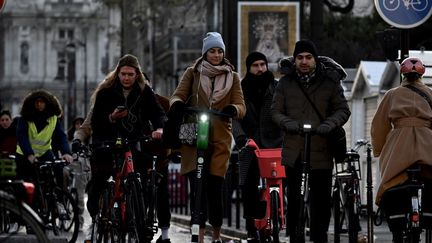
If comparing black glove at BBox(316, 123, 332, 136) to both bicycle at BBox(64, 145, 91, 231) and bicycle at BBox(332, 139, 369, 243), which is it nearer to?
bicycle at BBox(332, 139, 369, 243)

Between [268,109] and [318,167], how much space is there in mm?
1491

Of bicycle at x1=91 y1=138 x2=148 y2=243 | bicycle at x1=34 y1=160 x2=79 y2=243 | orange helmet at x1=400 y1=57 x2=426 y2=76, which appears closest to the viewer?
orange helmet at x1=400 y1=57 x2=426 y2=76

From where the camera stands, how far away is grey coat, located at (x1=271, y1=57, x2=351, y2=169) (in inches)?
517

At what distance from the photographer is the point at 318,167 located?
1312cm

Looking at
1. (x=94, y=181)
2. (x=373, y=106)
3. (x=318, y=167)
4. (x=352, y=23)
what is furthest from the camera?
(x=352, y=23)

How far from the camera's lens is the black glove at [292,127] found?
42.0ft

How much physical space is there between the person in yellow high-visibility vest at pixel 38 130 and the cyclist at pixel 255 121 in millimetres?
3080

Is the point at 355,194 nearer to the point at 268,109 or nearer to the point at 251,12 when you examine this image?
the point at 268,109

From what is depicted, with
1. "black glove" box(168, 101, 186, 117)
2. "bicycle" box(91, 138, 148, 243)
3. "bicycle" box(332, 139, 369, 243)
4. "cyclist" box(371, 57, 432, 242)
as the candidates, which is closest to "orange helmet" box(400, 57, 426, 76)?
"cyclist" box(371, 57, 432, 242)

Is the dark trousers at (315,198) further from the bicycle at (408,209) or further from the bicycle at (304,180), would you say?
the bicycle at (408,209)

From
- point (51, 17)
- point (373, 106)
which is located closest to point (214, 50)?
point (373, 106)

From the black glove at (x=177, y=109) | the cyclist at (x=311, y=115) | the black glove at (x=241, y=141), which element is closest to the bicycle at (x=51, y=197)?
the black glove at (x=241, y=141)

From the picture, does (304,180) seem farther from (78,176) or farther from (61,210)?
(78,176)

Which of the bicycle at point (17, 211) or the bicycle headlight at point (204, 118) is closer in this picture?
the bicycle at point (17, 211)
